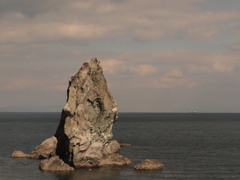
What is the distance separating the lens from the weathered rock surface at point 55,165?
2717 inches

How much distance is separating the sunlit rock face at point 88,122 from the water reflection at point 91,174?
261 centimetres

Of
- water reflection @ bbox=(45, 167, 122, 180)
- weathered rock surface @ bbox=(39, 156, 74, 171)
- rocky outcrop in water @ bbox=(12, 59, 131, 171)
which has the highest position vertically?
rocky outcrop in water @ bbox=(12, 59, 131, 171)

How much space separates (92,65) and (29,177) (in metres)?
24.9

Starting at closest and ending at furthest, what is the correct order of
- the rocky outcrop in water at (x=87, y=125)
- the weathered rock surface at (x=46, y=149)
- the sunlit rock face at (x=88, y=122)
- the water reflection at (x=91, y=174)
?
the water reflection at (x=91, y=174) < the rocky outcrop in water at (x=87, y=125) < the sunlit rock face at (x=88, y=122) < the weathered rock surface at (x=46, y=149)

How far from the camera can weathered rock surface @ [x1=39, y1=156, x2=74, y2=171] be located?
6900cm

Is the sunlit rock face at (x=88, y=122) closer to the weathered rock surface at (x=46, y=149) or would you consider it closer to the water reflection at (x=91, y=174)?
the water reflection at (x=91, y=174)

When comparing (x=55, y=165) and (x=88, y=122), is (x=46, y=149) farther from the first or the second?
(x=55, y=165)

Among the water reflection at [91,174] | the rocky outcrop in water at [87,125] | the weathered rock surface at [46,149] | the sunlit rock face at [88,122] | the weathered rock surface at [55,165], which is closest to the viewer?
the water reflection at [91,174]

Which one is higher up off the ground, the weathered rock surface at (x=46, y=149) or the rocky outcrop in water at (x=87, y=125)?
the rocky outcrop in water at (x=87, y=125)

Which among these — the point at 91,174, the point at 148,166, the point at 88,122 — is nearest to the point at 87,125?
the point at 88,122

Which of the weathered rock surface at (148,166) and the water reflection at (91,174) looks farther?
the weathered rock surface at (148,166)

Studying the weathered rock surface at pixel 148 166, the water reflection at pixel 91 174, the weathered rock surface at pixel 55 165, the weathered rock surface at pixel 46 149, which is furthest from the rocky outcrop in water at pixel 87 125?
the weathered rock surface at pixel 46 149

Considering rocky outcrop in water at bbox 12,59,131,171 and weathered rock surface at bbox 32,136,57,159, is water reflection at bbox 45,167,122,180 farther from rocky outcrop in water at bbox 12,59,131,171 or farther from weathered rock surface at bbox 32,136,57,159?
weathered rock surface at bbox 32,136,57,159

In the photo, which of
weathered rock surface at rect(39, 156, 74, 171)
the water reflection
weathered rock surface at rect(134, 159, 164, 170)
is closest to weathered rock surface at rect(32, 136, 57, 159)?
weathered rock surface at rect(39, 156, 74, 171)
